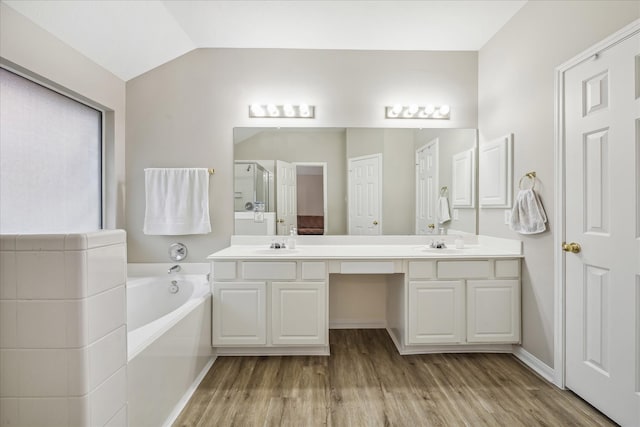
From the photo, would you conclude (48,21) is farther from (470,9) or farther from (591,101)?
(591,101)

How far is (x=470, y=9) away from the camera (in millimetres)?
2279

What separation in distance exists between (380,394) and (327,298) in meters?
0.69

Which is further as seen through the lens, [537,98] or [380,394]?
[537,98]

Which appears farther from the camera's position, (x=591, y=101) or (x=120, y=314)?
(x=591, y=101)

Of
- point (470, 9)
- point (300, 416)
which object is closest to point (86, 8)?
point (470, 9)

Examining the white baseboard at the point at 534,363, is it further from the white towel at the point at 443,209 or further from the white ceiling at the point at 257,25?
the white ceiling at the point at 257,25

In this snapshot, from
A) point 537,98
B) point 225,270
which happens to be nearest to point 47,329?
point 225,270

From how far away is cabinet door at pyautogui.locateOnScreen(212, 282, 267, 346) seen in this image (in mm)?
2246

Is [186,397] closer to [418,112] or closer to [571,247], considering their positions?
[571,247]

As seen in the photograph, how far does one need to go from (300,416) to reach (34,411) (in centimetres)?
116

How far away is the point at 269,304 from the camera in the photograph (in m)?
2.26

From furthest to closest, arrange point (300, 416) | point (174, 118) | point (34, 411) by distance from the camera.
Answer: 1. point (174, 118)
2. point (300, 416)
3. point (34, 411)

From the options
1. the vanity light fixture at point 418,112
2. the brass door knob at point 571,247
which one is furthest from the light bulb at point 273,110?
the brass door knob at point 571,247

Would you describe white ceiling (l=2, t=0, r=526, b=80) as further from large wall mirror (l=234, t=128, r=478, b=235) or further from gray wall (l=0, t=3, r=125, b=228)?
large wall mirror (l=234, t=128, r=478, b=235)
